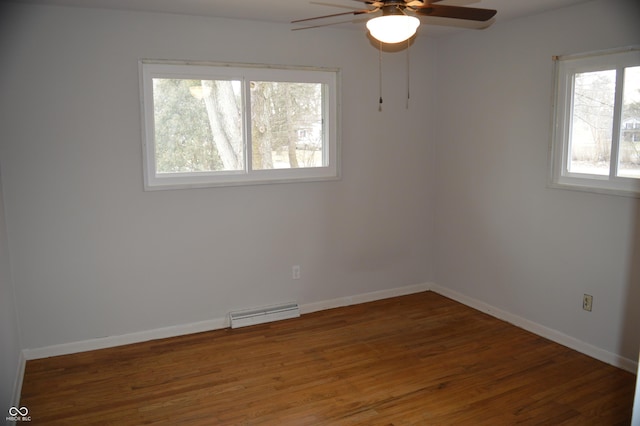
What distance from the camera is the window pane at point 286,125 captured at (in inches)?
162

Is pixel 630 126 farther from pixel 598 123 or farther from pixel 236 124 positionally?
pixel 236 124

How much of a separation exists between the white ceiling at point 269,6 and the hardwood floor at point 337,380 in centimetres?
246

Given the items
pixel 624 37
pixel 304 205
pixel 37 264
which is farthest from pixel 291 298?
pixel 624 37

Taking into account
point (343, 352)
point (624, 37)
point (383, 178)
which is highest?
point (624, 37)

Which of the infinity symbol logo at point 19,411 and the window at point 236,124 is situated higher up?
the window at point 236,124

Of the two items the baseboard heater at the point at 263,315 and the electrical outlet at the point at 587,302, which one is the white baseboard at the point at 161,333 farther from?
the electrical outlet at the point at 587,302

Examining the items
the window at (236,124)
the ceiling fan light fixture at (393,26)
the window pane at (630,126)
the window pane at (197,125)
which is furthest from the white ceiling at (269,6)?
the ceiling fan light fixture at (393,26)

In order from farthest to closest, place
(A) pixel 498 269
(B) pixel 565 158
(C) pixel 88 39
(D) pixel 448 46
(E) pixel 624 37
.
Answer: (D) pixel 448 46, (A) pixel 498 269, (B) pixel 565 158, (C) pixel 88 39, (E) pixel 624 37

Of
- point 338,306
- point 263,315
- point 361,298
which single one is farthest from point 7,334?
point 361,298

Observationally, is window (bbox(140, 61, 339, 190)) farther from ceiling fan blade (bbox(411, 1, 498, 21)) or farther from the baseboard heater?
ceiling fan blade (bbox(411, 1, 498, 21))

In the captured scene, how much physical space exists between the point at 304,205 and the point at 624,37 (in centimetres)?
265

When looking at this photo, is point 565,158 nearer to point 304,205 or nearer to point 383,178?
point 383,178

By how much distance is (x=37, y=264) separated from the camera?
11.5ft

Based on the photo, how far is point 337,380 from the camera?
324cm
